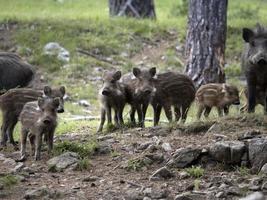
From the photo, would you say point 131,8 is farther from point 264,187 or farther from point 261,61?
point 264,187

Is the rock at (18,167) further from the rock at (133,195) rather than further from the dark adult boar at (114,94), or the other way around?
the dark adult boar at (114,94)

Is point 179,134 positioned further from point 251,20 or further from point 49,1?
point 49,1

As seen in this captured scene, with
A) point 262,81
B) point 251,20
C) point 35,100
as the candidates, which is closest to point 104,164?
point 35,100

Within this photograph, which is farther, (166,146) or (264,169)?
(166,146)

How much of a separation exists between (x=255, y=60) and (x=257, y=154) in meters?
2.31

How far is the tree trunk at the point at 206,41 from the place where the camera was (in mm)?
14625

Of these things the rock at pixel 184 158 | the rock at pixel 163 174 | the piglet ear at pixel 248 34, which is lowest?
the rock at pixel 163 174

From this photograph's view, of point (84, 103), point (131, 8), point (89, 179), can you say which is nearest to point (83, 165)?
point (89, 179)

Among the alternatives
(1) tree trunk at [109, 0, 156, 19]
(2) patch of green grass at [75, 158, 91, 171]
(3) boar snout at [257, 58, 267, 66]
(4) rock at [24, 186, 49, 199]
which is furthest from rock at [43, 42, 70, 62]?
(4) rock at [24, 186, 49, 199]

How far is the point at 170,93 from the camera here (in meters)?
11.4

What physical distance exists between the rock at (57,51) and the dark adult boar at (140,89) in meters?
7.29

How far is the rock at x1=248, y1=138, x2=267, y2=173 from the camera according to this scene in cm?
809

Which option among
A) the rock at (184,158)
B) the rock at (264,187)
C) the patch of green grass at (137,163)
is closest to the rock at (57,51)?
the patch of green grass at (137,163)

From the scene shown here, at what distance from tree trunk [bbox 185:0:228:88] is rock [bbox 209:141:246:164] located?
20.7 feet
